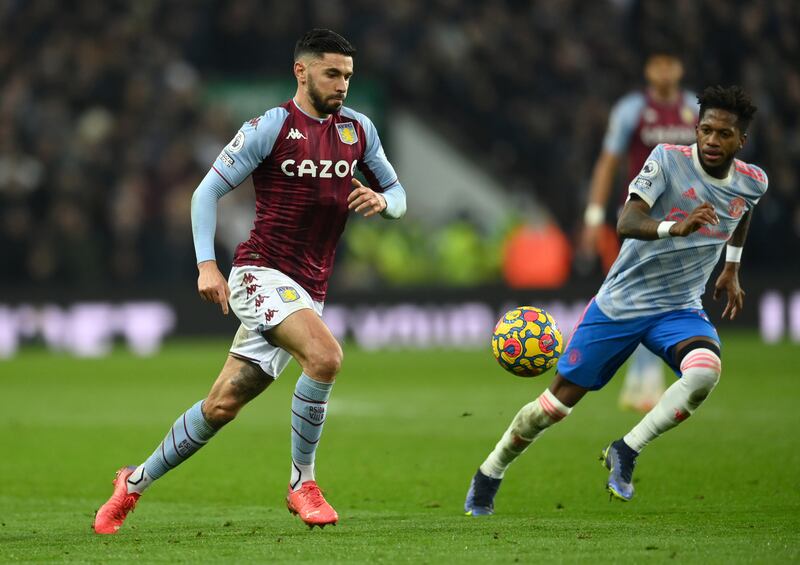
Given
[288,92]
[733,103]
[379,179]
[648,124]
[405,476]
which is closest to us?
[733,103]

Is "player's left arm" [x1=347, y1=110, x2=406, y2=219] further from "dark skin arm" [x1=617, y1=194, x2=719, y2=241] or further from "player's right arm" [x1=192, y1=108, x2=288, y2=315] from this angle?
"dark skin arm" [x1=617, y1=194, x2=719, y2=241]

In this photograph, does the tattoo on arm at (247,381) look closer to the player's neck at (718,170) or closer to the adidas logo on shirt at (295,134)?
the adidas logo on shirt at (295,134)

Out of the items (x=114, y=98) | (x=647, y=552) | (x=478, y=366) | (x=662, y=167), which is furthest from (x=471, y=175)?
(x=647, y=552)

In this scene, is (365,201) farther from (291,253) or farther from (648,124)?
(648,124)

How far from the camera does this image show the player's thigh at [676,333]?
6680 millimetres

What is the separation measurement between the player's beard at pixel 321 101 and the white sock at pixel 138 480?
1.86 metres

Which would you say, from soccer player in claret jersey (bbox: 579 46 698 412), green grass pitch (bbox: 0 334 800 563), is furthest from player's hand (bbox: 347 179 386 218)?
soccer player in claret jersey (bbox: 579 46 698 412)

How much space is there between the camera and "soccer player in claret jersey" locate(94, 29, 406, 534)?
642cm

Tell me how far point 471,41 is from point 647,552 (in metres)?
18.6

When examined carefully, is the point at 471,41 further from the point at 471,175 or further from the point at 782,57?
the point at 782,57

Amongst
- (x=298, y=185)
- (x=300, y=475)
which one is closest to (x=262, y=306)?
(x=298, y=185)

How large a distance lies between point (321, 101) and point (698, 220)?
5.86ft

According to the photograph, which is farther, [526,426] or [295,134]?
[526,426]

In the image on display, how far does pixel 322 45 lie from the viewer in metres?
6.57
